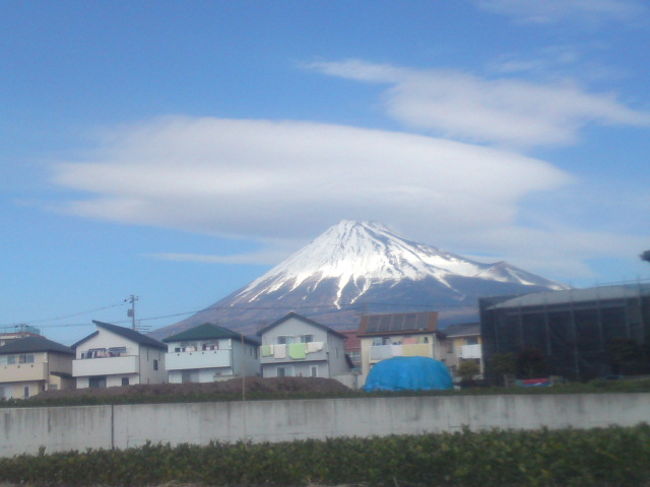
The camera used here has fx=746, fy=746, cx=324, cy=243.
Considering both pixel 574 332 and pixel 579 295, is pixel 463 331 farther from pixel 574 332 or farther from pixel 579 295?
pixel 574 332

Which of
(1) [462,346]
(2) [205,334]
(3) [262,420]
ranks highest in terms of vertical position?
(2) [205,334]

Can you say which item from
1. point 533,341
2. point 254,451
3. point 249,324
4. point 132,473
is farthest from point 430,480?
point 249,324

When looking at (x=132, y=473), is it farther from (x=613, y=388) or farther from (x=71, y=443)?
(x=613, y=388)

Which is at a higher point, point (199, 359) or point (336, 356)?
point (199, 359)

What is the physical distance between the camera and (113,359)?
43.3 meters

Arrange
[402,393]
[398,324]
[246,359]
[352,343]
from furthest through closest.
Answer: [352,343], [246,359], [398,324], [402,393]

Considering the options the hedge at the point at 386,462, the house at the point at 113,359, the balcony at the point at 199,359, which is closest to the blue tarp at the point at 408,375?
the hedge at the point at 386,462

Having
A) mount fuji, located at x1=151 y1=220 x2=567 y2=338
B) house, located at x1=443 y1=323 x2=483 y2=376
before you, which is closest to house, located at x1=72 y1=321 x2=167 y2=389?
house, located at x1=443 y1=323 x2=483 y2=376

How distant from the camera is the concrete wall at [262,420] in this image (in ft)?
52.5

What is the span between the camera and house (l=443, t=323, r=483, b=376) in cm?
4716

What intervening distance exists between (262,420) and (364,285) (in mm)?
140262

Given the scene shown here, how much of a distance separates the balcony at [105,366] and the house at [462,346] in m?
19.1

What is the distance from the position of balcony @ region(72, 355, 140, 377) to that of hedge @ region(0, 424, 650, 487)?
1171 inches

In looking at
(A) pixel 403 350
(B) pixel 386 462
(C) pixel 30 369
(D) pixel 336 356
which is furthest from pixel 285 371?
(B) pixel 386 462
